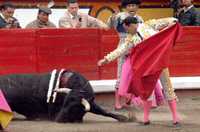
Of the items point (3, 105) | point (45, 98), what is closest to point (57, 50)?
point (45, 98)

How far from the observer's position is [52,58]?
10836mm

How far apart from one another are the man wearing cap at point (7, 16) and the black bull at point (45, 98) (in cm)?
139

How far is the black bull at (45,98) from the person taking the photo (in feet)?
29.2

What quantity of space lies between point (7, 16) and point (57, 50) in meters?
0.91

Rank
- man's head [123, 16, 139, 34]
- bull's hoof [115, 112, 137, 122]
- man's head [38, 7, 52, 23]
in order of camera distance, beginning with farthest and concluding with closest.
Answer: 1. man's head [38, 7, 52, 23]
2. bull's hoof [115, 112, 137, 122]
3. man's head [123, 16, 139, 34]

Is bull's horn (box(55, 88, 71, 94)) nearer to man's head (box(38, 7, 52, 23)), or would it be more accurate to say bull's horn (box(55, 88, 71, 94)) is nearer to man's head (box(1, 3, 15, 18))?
man's head (box(38, 7, 52, 23))

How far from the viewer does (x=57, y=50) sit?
1086 centimetres

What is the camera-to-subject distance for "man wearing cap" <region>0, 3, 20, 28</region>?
10.3 metres

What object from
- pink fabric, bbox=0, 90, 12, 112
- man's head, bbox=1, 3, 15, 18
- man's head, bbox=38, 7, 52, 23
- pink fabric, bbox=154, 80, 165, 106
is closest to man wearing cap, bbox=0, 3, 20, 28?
man's head, bbox=1, 3, 15, 18

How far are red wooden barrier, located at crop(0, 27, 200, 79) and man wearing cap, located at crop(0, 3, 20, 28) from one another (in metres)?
0.13

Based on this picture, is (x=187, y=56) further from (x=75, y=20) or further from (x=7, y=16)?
(x=7, y=16)

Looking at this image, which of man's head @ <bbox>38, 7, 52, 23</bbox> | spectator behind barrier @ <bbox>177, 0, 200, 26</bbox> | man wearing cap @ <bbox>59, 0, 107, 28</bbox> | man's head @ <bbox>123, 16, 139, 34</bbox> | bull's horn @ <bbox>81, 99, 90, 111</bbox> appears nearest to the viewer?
man's head @ <bbox>123, 16, 139, 34</bbox>

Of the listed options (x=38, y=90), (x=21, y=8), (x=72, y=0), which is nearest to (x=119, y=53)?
(x=38, y=90)

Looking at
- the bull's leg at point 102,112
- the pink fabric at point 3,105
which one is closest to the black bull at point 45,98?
the bull's leg at point 102,112
